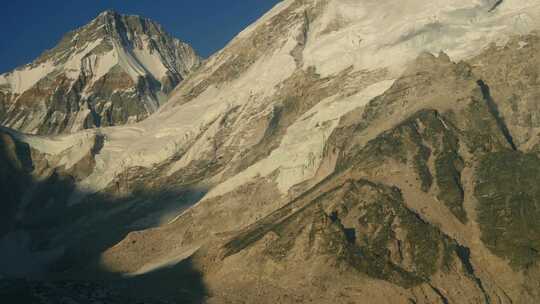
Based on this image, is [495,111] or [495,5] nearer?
[495,111]

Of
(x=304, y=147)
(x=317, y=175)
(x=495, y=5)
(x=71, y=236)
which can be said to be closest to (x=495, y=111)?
(x=317, y=175)

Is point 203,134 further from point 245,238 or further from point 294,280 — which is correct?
point 294,280

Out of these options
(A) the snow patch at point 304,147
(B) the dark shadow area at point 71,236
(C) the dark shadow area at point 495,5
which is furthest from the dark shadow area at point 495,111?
(B) the dark shadow area at point 71,236

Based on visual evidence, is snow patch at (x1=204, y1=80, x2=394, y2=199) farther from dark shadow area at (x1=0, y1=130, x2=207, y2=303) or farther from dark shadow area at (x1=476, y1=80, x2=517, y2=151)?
dark shadow area at (x1=476, y1=80, x2=517, y2=151)

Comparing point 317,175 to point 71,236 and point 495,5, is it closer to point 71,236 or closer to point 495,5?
point 495,5

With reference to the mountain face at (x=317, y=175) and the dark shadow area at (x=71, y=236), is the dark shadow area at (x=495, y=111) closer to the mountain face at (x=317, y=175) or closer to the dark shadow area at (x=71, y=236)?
the mountain face at (x=317, y=175)

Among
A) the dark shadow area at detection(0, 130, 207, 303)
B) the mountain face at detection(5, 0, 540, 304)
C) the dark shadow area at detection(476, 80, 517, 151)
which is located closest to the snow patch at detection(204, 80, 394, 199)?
the mountain face at detection(5, 0, 540, 304)
